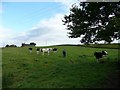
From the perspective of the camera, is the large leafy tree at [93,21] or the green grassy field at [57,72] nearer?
the large leafy tree at [93,21]

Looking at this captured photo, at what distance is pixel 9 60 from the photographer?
59312 millimetres

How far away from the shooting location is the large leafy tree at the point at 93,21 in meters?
34.8

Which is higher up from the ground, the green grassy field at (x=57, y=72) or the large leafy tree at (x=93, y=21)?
the large leafy tree at (x=93, y=21)

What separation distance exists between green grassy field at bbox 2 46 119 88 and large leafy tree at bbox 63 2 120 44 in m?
5.18

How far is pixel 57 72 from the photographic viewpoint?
46.7 m

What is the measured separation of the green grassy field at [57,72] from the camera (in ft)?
134

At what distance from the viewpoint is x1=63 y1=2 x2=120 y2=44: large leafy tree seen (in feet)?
114

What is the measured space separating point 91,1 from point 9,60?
2743 cm

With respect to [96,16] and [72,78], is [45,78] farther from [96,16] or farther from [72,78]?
[96,16]

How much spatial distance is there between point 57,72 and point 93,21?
11.6 m

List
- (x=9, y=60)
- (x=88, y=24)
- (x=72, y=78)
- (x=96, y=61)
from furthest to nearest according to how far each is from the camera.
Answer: (x=9, y=60), (x=96, y=61), (x=72, y=78), (x=88, y=24)

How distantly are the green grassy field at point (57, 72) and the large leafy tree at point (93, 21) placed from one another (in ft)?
17.0

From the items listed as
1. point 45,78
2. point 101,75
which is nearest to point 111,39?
A: point 101,75

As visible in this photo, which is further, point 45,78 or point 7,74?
point 7,74
